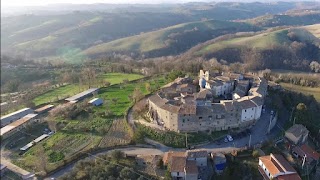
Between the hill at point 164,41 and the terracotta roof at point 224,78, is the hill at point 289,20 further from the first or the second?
the terracotta roof at point 224,78

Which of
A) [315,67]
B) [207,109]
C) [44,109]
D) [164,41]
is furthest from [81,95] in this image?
[164,41]

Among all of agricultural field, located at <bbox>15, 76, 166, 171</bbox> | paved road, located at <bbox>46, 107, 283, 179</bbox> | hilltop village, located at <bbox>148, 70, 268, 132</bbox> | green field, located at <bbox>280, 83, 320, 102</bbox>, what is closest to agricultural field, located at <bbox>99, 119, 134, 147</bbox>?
agricultural field, located at <bbox>15, 76, 166, 171</bbox>

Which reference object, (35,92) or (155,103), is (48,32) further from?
(155,103)

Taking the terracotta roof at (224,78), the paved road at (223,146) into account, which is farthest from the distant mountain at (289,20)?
the paved road at (223,146)

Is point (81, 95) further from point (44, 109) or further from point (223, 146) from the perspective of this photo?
point (223, 146)

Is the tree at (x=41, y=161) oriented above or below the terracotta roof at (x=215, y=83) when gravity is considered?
below

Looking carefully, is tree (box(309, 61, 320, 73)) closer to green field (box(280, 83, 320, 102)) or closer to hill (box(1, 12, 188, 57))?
green field (box(280, 83, 320, 102))
